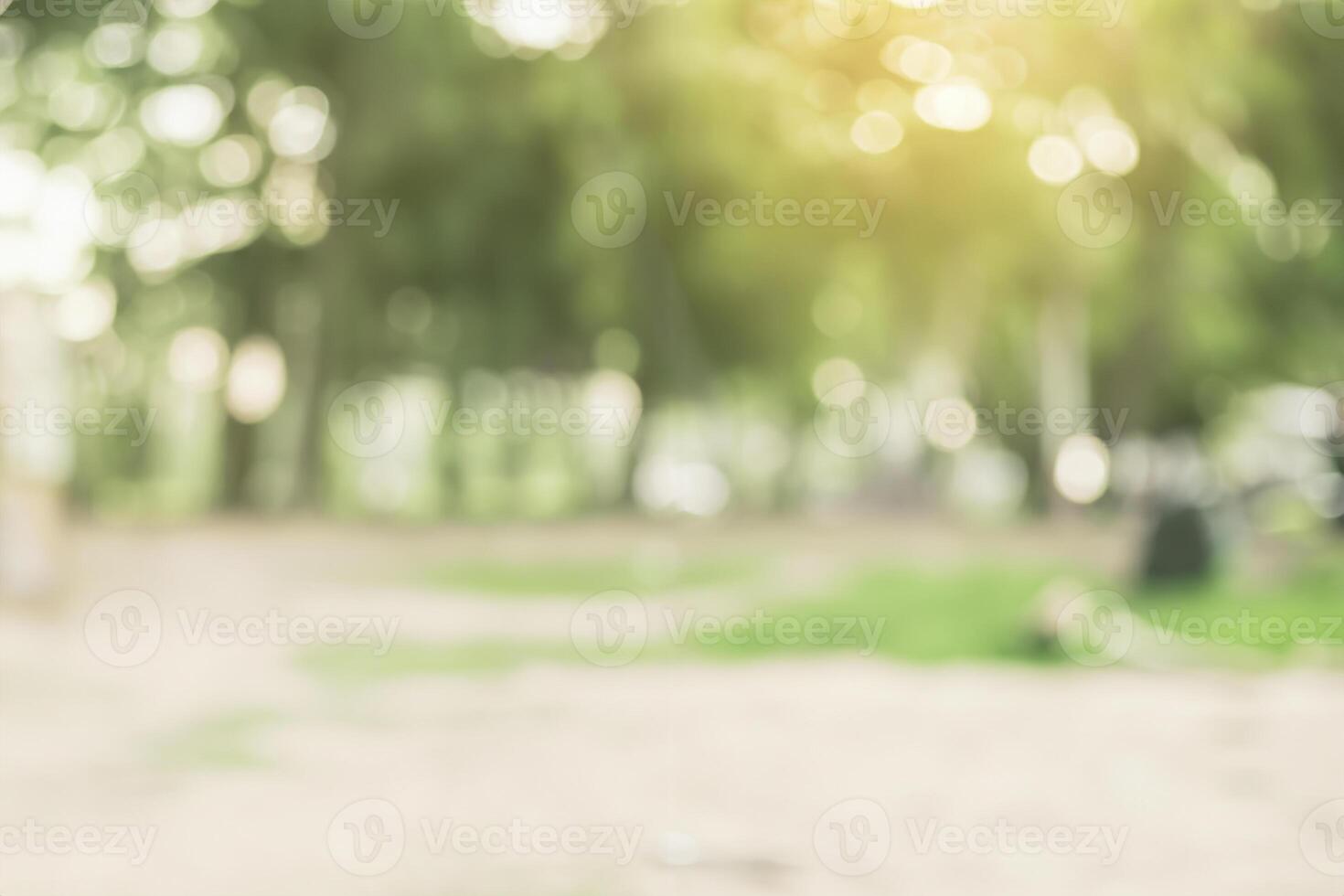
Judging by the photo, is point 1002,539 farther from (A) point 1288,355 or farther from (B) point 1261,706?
(B) point 1261,706

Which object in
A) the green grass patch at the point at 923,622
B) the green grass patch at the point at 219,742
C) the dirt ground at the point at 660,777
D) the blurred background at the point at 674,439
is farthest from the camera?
the green grass patch at the point at 923,622

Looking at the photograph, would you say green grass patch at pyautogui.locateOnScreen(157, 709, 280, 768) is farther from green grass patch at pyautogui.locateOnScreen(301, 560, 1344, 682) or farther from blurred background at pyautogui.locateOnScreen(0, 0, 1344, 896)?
green grass patch at pyautogui.locateOnScreen(301, 560, 1344, 682)

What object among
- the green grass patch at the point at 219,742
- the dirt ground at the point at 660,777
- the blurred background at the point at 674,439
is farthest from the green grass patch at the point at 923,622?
the green grass patch at the point at 219,742


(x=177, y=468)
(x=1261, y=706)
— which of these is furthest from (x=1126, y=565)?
(x=177, y=468)

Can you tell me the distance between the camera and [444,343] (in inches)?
1101

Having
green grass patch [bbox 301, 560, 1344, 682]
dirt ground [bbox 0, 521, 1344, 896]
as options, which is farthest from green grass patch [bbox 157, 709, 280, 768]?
Answer: green grass patch [bbox 301, 560, 1344, 682]

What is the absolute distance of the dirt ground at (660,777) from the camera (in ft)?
17.5

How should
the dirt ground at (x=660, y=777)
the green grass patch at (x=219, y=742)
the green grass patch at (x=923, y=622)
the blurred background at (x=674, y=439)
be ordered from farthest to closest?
1. the green grass patch at (x=923, y=622)
2. the green grass patch at (x=219, y=742)
3. the blurred background at (x=674, y=439)
4. the dirt ground at (x=660, y=777)

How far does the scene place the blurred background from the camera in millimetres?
6406

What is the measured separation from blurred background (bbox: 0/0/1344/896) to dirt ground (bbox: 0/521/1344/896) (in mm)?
43

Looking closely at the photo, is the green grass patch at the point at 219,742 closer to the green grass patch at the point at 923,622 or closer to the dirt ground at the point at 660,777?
the dirt ground at the point at 660,777

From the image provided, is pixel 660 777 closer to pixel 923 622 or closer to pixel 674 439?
pixel 923 622

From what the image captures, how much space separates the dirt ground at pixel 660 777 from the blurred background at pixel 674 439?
43 mm

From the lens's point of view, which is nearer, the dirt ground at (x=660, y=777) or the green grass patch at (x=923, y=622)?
the dirt ground at (x=660, y=777)
